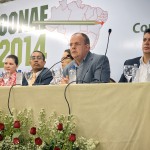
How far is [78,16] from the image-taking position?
286cm

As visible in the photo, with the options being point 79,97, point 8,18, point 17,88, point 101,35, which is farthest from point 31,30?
point 79,97

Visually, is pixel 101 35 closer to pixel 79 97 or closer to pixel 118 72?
pixel 118 72

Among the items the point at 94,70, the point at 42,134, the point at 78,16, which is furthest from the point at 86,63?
the point at 42,134

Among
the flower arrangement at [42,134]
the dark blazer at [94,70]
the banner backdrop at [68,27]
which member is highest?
the banner backdrop at [68,27]

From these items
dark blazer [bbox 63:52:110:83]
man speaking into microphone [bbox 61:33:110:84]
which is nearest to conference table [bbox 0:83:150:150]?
man speaking into microphone [bbox 61:33:110:84]

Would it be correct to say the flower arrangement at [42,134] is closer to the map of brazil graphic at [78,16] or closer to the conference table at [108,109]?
the conference table at [108,109]

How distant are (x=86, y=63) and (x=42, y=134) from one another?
46.0 inches

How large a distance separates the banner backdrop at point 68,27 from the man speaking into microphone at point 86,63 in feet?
0.57

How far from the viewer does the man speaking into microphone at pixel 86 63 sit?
84.4 inches

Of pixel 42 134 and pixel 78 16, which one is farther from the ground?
pixel 78 16

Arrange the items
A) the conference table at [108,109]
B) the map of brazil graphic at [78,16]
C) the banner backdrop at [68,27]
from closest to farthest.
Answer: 1. the conference table at [108,109]
2. the banner backdrop at [68,27]
3. the map of brazil graphic at [78,16]

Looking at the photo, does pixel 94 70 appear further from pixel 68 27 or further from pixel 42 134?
pixel 42 134

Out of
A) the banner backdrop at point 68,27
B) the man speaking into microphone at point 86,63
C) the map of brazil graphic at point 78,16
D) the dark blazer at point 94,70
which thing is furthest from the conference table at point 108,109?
the map of brazil graphic at point 78,16

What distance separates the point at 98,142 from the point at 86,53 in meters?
1.42
